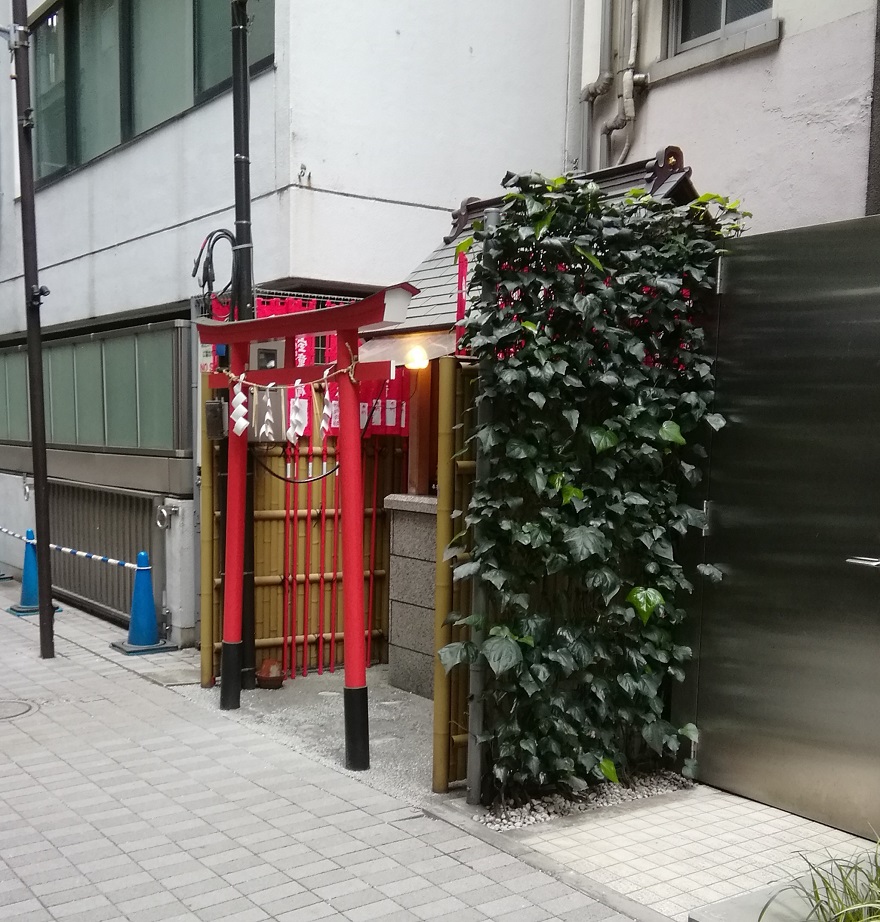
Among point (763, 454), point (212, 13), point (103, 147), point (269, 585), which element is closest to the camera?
point (763, 454)

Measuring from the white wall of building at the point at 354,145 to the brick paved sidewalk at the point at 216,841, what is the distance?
422cm

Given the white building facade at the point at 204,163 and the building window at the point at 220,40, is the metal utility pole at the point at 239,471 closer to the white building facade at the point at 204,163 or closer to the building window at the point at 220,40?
the white building facade at the point at 204,163

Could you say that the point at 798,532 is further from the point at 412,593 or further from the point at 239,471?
the point at 239,471

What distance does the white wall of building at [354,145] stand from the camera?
864 cm

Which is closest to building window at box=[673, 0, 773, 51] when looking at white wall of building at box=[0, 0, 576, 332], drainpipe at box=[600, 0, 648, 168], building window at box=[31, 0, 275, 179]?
drainpipe at box=[600, 0, 648, 168]

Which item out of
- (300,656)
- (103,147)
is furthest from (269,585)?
(103,147)

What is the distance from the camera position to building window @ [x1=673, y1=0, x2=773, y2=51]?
8.73 metres

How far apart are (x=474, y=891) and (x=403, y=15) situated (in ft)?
25.2

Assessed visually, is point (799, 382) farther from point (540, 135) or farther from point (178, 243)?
point (178, 243)

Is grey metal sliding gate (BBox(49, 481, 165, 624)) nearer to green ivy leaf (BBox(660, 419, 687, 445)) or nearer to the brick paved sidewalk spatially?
the brick paved sidewalk

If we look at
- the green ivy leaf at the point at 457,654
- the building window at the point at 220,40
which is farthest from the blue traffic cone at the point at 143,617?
the green ivy leaf at the point at 457,654

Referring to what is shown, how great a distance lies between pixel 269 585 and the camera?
8594 mm

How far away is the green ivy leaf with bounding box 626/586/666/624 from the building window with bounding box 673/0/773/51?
5721 millimetres

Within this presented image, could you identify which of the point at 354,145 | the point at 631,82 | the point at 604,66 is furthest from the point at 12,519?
the point at 631,82
